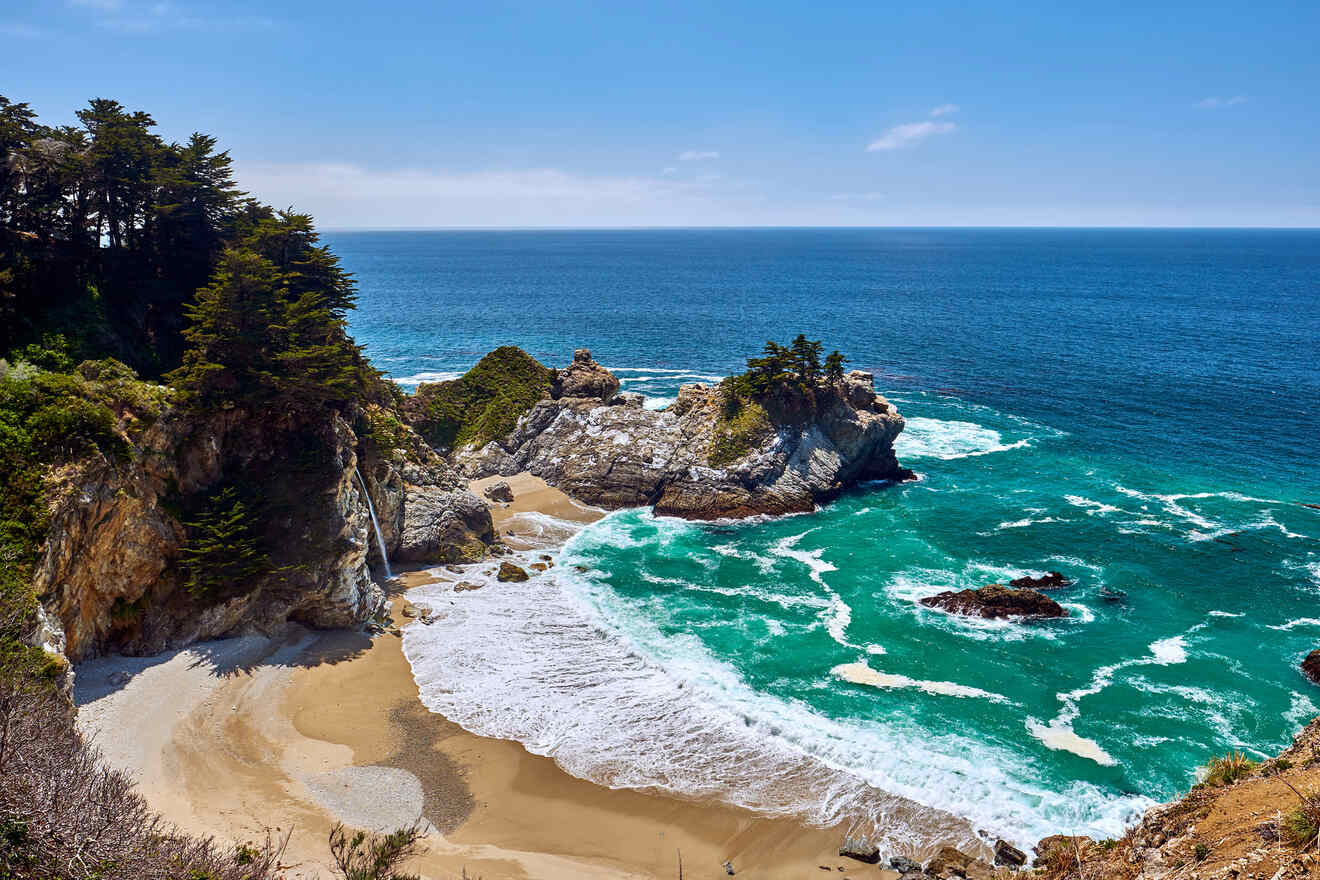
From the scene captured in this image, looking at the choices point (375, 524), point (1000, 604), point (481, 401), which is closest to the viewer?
point (1000, 604)

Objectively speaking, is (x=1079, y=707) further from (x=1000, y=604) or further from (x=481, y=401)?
(x=481, y=401)

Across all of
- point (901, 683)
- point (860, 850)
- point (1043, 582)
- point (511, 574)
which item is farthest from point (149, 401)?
point (1043, 582)

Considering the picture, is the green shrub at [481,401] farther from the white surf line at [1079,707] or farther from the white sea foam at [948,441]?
the white surf line at [1079,707]

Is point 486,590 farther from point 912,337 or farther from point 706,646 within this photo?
point 912,337

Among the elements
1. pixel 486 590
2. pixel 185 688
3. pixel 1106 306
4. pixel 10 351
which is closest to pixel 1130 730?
pixel 486 590

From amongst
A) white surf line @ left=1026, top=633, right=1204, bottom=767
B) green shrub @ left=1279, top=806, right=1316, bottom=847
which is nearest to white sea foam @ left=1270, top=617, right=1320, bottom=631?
white surf line @ left=1026, top=633, right=1204, bottom=767

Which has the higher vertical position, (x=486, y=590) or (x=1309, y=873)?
(x=1309, y=873)
